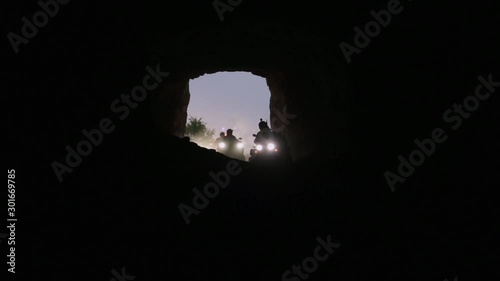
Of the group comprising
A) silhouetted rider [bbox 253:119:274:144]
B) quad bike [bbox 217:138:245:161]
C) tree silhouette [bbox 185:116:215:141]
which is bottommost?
silhouetted rider [bbox 253:119:274:144]

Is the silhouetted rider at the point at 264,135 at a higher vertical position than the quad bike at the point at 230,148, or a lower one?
lower

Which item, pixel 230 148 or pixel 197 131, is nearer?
pixel 230 148

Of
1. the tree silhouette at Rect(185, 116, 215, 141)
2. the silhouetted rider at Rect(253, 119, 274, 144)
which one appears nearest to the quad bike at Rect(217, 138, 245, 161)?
the silhouetted rider at Rect(253, 119, 274, 144)

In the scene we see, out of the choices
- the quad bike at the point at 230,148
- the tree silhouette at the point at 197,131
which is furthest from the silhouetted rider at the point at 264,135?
the tree silhouette at the point at 197,131

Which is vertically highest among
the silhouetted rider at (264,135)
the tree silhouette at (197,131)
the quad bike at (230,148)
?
the tree silhouette at (197,131)

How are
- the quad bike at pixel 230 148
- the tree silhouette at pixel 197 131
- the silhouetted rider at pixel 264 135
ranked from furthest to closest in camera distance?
the tree silhouette at pixel 197 131 → the quad bike at pixel 230 148 → the silhouetted rider at pixel 264 135

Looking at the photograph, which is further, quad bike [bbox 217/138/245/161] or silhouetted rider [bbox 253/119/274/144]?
quad bike [bbox 217/138/245/161]

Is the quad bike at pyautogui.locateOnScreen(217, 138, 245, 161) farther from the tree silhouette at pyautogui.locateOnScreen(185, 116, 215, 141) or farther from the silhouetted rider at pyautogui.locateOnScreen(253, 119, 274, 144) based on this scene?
the tree silhouette at pyautogui.locateOnScreen(185, 116, 215, 141)

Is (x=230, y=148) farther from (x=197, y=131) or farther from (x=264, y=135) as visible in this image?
(x=197, y=131)

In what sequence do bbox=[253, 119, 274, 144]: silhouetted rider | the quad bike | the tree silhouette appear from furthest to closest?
1. the tree silhouette
2. the quad bike
3. bbox=[253, 119, 274, 144]: silhouetted rider

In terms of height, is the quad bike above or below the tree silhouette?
below

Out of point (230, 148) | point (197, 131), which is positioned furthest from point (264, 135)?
point (197, 131)

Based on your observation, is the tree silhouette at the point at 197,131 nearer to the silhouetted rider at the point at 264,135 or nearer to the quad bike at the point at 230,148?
the quad bike at the point at 230,148

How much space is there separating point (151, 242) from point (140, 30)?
357 centimetres
